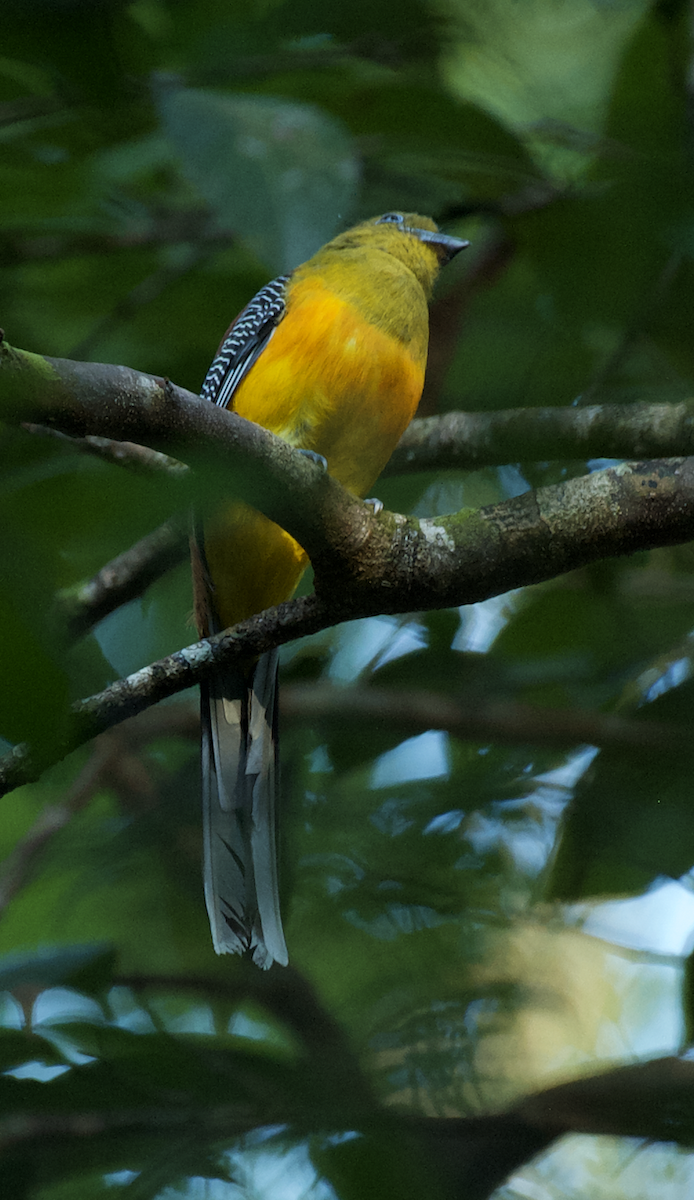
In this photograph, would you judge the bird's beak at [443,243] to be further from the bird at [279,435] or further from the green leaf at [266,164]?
the green leaf at [266,164]

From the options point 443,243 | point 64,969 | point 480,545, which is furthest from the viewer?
point 443,243

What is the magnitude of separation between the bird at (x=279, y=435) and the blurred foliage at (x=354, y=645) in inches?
5.6

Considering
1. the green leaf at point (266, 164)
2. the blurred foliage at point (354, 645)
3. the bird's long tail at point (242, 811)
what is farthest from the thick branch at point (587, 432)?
the bird's long tail at point (242, 811)

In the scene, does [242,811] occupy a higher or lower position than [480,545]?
lower

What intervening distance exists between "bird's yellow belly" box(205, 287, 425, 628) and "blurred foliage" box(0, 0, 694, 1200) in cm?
20

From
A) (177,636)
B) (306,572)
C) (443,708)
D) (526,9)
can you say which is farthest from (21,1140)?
(526,9)

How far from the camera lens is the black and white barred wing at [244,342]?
3.00 meters

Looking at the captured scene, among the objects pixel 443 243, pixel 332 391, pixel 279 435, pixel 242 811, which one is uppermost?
pixel 443 243

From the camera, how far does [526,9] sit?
2.53 metres

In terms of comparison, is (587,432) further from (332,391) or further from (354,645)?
(354,645)

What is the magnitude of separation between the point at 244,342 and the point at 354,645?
1016 mm

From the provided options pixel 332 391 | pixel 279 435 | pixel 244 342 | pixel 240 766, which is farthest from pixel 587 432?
pixel 240 766

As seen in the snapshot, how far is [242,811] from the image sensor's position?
2969 mm

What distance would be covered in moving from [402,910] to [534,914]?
400mm
